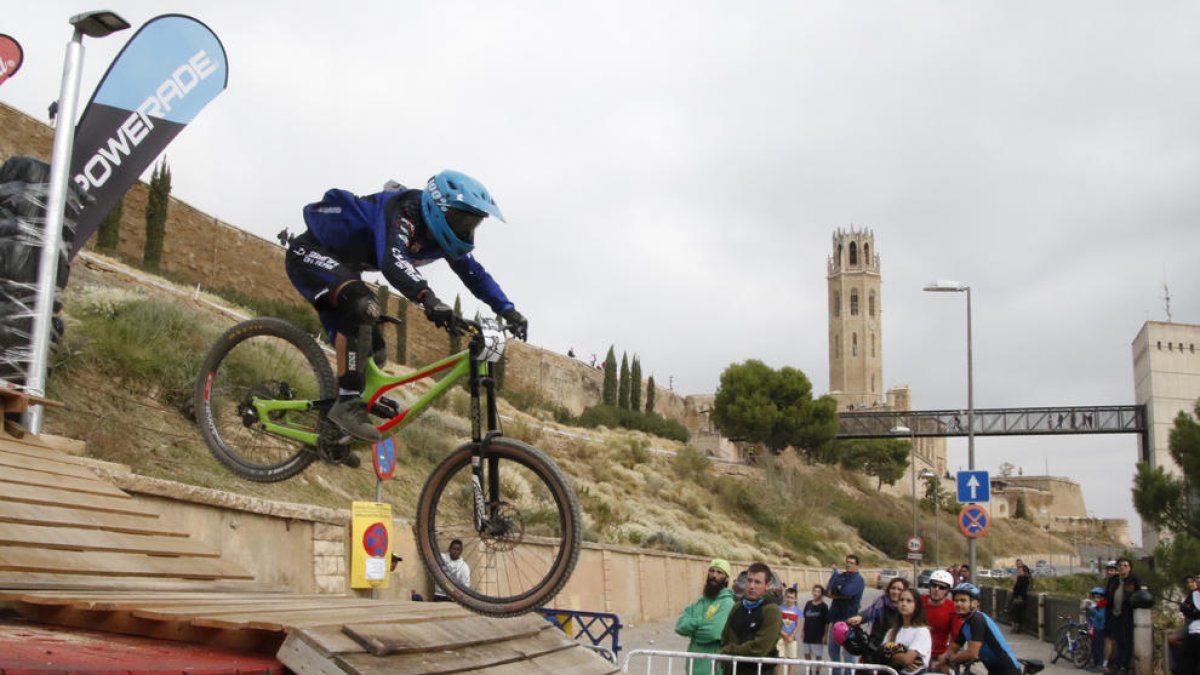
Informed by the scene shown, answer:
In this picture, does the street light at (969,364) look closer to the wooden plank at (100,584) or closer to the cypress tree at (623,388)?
the wooden plank at (100,584)

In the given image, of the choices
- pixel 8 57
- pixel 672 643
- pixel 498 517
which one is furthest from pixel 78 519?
pixel 672 643

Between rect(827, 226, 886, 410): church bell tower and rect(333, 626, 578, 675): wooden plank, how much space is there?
546 ft

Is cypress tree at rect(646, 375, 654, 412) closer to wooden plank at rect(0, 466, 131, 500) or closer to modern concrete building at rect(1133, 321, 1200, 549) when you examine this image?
modern concrete building at rect(1133, 321, 1200, 549)

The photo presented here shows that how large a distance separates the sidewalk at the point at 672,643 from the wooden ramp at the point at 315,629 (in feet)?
36.9

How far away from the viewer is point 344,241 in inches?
231

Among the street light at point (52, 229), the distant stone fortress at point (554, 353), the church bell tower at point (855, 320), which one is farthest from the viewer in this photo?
the church bell tower at point (855, 320)

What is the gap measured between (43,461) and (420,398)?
2.66 m

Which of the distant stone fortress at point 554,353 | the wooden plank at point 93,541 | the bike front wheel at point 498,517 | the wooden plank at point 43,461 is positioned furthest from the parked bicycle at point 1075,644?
the distant stone fortress at point 554,353

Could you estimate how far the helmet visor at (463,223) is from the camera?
564 cm

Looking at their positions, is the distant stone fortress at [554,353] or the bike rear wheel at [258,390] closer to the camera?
the bike rear wheel at [258,390]

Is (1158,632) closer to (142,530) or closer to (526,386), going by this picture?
(142,530)

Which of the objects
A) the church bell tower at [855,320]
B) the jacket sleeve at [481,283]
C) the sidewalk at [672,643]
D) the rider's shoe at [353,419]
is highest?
the church bell tower at [855,320]

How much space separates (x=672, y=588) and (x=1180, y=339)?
57.8 ft

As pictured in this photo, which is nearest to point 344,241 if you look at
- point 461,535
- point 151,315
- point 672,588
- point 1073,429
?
point 461,535
